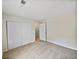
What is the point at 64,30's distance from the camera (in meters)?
4.94

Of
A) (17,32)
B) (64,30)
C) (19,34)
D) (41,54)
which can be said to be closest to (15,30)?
(17,32)

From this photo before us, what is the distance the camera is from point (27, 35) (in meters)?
6.06

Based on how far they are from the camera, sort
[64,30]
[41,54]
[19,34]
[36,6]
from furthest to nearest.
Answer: [19,34], [64,30], [41,54], [36,6]

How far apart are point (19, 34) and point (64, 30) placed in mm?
3306

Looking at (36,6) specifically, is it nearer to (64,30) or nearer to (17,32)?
(17,32)

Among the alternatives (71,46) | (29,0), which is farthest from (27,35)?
(29,0)

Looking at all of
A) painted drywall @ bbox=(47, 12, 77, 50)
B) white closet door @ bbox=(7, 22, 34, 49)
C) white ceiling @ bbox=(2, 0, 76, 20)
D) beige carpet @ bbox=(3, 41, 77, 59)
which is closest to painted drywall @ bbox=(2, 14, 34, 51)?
white closet door @ bbox=(7, 22, 34, 49)

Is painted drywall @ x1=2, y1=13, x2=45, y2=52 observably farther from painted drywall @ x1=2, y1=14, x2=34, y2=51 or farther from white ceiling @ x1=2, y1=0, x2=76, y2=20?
white ceiling @ x1=2, y1=0, x2=76, y2=20

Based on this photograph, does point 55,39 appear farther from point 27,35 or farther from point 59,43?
point 27,35

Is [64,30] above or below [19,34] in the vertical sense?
above

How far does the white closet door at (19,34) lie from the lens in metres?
4.43

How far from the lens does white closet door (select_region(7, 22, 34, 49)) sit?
4.43 meters

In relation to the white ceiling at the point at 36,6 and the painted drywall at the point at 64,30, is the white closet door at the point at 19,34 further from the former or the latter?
the painted drywall at the point at 64,30

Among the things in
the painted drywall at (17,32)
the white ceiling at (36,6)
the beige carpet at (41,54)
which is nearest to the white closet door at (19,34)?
the painted drywall at (17,32)
